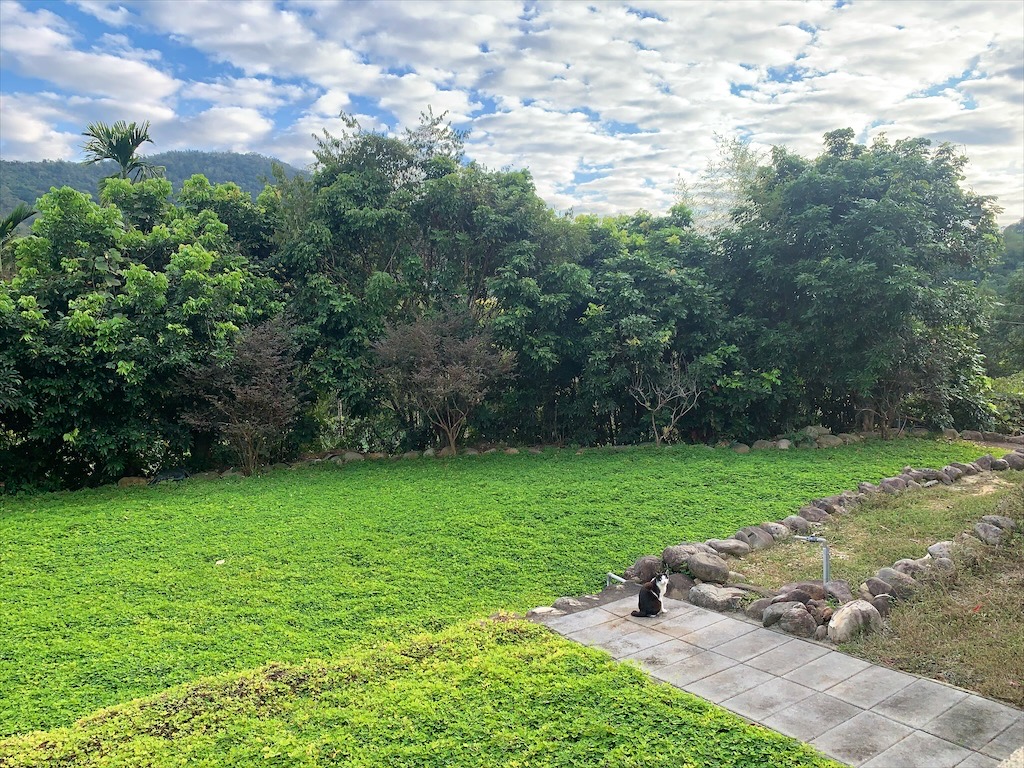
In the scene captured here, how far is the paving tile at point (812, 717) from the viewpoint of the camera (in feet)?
8.47

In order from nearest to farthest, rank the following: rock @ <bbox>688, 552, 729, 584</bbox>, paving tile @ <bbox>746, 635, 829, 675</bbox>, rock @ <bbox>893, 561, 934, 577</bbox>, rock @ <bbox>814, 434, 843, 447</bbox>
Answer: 1. paving tile @ <bbox>746, 635, 829, 675</bbox>
2. rock @ <bbox>893, 561, 934, 577</bbox>
3. rock @ <bbox>688, 552, 729, 584</bbox>
4. rock @ <bbox>814, 434, 843, 447</bbox>

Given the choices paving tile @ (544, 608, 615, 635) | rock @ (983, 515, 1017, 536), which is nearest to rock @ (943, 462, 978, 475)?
rock @ (983, 515, 1017, 536)

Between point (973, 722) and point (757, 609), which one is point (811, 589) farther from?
point (973, 722)

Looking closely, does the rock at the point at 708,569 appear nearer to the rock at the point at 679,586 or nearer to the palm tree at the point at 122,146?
the rock at the point at 679,586

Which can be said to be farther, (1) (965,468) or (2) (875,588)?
(1) (965,468)

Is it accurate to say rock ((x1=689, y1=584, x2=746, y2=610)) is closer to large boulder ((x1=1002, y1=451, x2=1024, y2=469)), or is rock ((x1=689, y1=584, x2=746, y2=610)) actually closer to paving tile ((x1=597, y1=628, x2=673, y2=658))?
paving tile ((x1=597, y1=628, x2=673, y2=658))

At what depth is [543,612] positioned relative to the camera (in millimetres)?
3912

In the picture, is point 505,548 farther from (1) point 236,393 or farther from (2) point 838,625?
(1) point 236,393

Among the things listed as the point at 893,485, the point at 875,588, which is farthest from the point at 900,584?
the point at 893,485

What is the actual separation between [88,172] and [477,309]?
22546mm

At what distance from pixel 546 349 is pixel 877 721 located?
23.3ft

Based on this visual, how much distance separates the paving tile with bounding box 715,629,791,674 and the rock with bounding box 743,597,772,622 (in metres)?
0.18

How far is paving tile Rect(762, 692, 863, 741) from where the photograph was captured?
2.58 metres

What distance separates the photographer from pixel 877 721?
262cm
